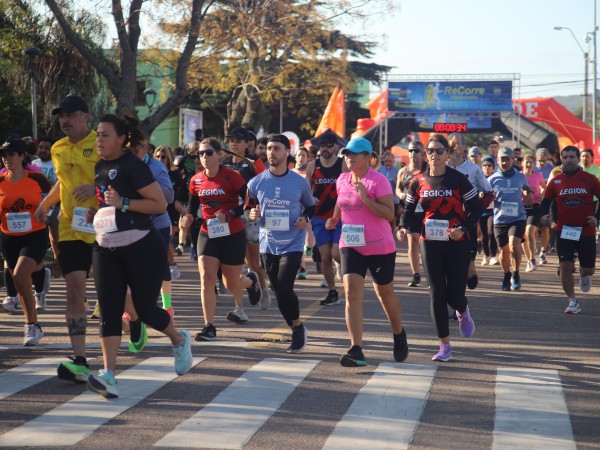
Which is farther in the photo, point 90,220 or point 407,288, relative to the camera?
point 407,288

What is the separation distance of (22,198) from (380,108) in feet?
123

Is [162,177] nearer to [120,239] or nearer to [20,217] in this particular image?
[20,217]

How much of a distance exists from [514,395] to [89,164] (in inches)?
137

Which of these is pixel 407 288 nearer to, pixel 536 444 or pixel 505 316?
pixel 505 316

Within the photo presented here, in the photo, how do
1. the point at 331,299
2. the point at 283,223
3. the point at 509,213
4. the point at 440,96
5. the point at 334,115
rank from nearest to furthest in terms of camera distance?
the point at 283,223 < the point at 331,299 < the point at 509,213 < the point at 334,115 < the point at 440,96

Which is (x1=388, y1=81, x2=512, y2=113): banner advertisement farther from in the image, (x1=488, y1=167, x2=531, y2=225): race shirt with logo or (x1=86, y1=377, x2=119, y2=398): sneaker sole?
(x1=86, y1=377, x2=119, y2=398): sneaker sole

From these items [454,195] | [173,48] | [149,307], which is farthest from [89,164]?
[173,48]

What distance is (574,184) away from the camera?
40.7ft

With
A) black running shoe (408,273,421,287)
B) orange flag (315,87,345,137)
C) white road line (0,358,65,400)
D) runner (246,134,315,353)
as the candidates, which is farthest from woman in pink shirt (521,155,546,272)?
orange flag (315,87,345,137)

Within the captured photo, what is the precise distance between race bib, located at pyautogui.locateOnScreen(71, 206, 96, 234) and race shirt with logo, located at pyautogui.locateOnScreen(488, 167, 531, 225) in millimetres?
8923

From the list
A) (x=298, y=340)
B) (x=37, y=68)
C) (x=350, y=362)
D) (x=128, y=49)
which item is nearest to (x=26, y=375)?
(x=298, y=340)

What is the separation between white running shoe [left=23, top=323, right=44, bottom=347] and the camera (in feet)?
30.9

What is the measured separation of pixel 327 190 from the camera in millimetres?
12711

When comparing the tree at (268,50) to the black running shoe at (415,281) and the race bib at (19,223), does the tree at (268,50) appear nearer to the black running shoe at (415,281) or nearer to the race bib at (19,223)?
the black running shoe at (415,281)
